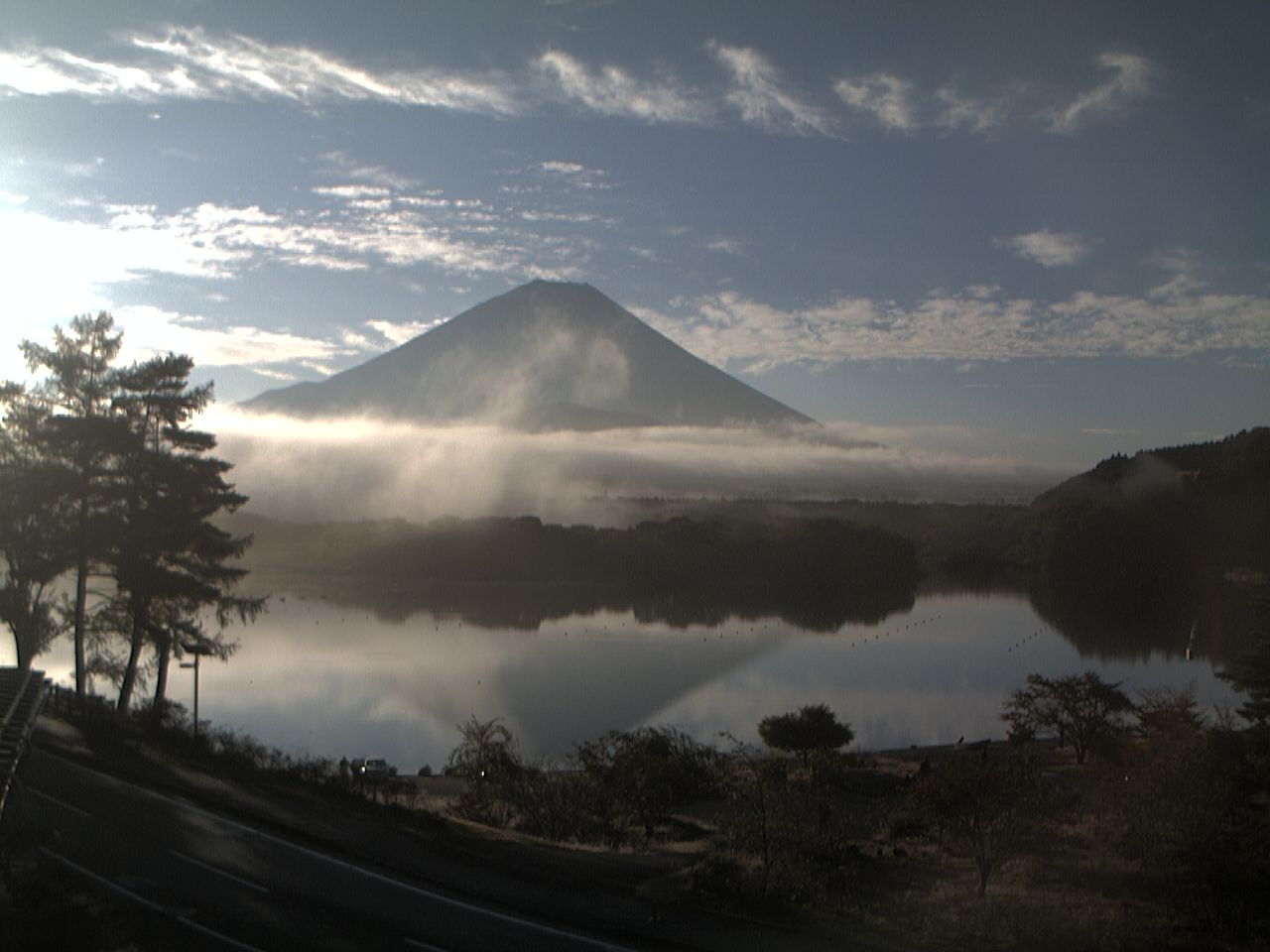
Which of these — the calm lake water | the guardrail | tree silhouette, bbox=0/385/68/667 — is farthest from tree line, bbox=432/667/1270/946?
tree silhouette, bbox=0/385/68/667

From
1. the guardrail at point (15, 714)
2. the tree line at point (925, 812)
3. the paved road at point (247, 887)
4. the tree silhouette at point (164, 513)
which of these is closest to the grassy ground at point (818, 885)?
the tree line at point (925, 812)

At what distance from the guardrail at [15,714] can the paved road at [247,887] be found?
56 cm

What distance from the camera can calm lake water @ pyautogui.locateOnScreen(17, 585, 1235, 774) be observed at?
32438mm

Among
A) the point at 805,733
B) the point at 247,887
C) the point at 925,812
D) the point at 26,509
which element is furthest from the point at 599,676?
the point at 247,887

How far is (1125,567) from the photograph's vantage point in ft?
202

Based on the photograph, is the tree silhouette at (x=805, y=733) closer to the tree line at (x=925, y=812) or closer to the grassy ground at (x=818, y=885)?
the tree line at (x=925, y=812)

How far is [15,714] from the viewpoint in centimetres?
1019

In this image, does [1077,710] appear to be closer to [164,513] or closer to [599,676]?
[599,676]

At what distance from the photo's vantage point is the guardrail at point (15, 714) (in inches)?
318

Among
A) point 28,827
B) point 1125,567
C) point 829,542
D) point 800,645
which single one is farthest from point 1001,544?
point 28,827

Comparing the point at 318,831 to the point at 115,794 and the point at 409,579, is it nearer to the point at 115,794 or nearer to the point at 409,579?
the point at 115,794

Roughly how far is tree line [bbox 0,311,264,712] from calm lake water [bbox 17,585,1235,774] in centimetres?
707

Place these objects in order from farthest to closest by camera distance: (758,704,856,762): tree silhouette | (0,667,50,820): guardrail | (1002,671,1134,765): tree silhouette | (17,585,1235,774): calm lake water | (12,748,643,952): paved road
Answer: (17,585,1235,774): calm lake water → (1002,671,1134,765): tree silhouette → (758,704,856,762): tree silhouette → (12,748,643,952): paved road → (0,667,50,820): guardrail

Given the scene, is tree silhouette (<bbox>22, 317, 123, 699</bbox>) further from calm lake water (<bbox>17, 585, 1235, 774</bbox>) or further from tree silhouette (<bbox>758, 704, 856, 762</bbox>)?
tree silhouette (<bbox>758, 704, 856, 762</bbox>)
